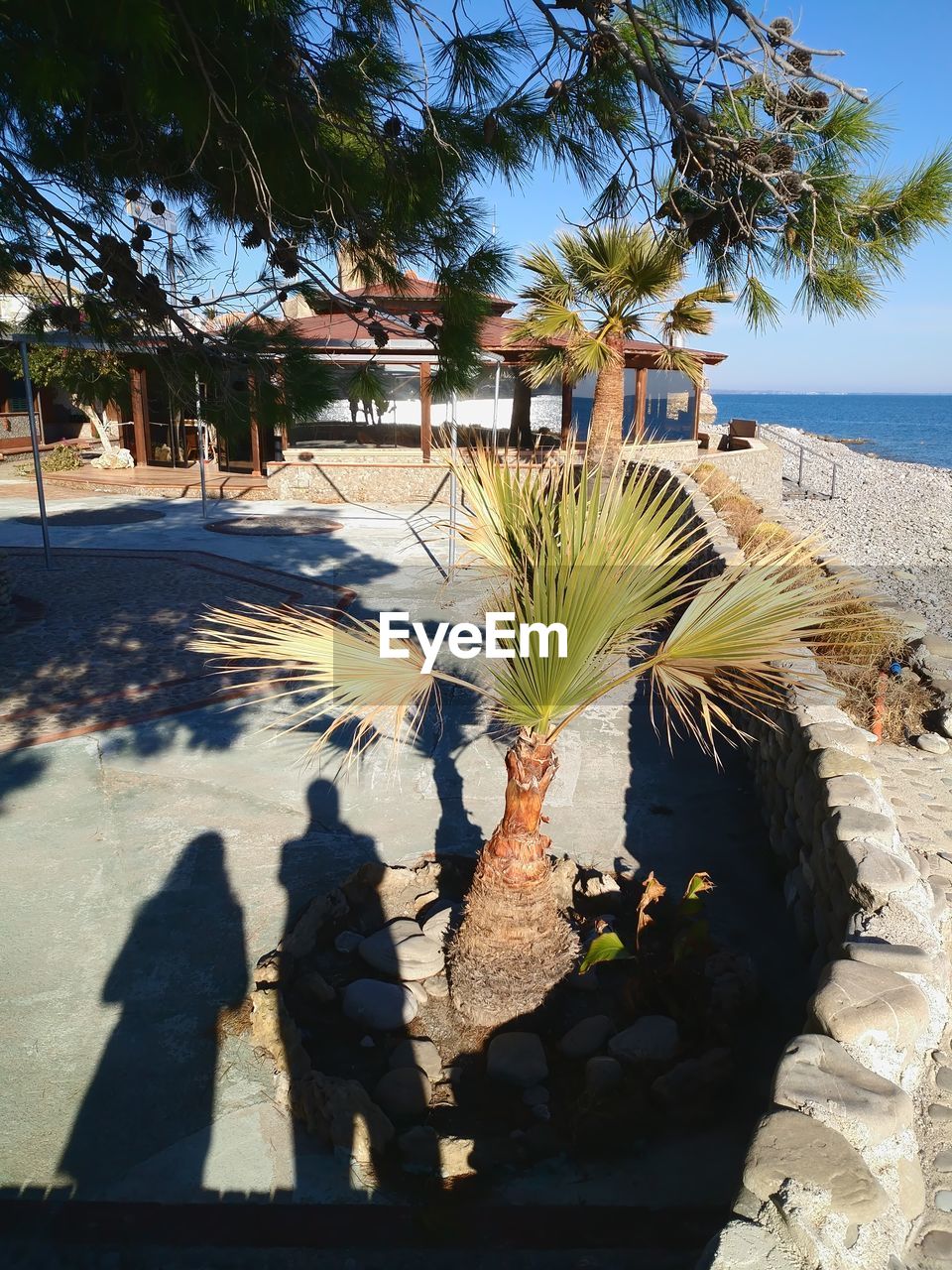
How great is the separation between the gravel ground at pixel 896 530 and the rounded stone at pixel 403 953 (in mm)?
2330

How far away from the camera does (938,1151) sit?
9.31 ft

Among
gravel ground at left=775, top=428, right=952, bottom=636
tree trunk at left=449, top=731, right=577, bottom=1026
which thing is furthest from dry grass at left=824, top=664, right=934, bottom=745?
tree trunk at left=449, top=731, right=577, bottom=1026

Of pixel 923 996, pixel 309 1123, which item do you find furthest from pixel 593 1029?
pixel 923 996

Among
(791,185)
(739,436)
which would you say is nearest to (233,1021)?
(791,185)

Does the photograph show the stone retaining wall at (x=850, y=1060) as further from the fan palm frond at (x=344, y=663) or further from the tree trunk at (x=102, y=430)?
the tree trunk at (x=102, y=430)

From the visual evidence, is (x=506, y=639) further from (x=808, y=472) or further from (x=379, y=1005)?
(x=808, y=472)

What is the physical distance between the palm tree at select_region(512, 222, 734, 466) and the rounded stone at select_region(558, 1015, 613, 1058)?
906 centimetres

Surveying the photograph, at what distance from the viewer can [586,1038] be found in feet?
11.5

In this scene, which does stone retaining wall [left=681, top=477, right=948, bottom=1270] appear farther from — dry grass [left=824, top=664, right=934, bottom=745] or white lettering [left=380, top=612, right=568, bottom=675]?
dry grass [left=824, top=664, right=934, bottom=745]

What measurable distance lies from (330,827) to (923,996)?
10.7 feet

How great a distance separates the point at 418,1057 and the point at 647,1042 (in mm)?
839

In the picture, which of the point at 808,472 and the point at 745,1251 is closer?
the point at 745,1251

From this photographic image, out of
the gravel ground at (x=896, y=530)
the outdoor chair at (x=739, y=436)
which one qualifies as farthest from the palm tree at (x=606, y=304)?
the outdoor chair at (x=739, y=436)

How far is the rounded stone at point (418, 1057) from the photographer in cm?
343
